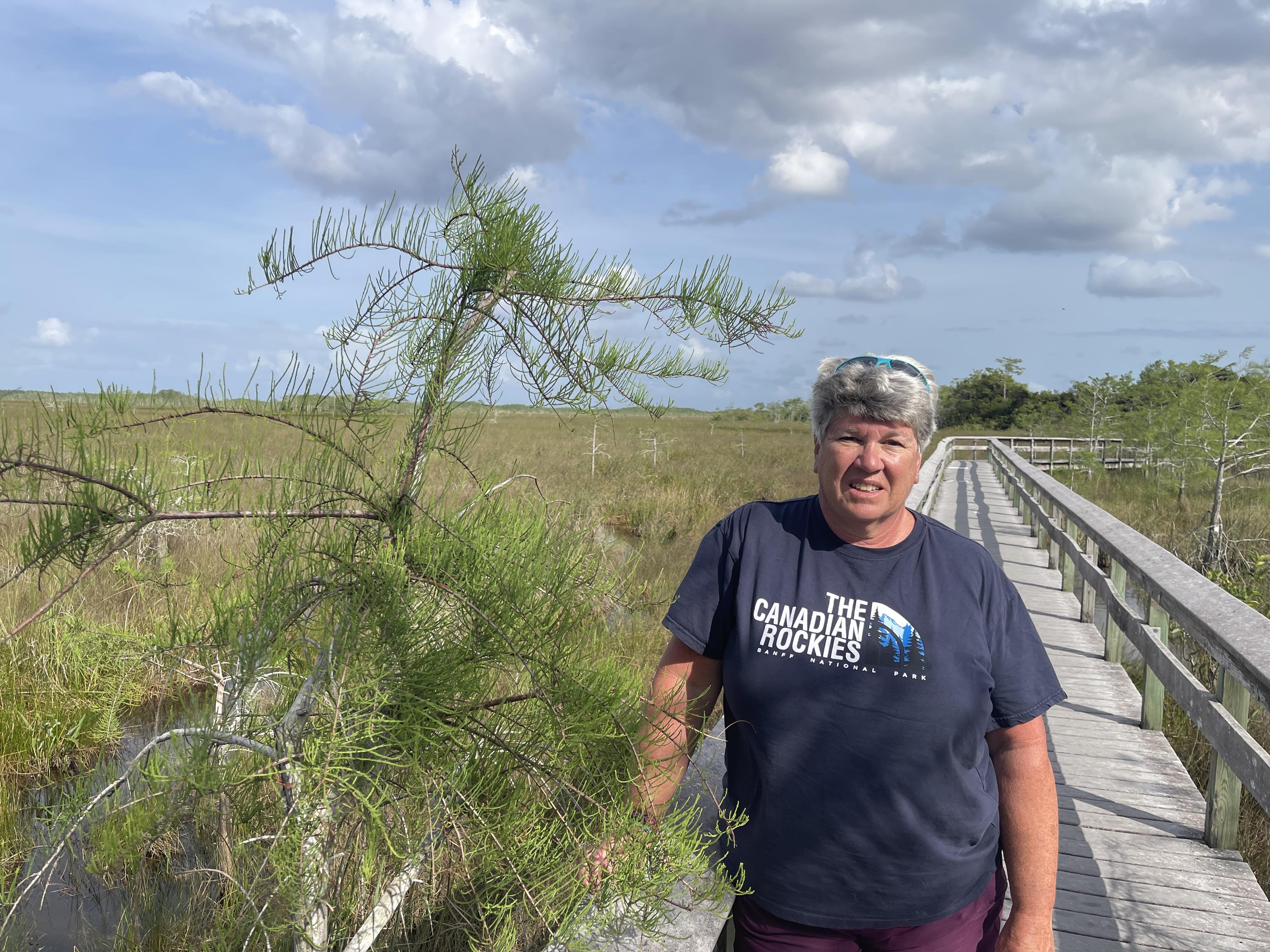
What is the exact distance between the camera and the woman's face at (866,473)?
189 cm

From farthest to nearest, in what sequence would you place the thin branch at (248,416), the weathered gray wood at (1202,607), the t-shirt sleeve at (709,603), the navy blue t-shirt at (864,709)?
the weathered gray wood at (1202,607) < the t-shirt sleeve at (709,603) < the navy blue t-shirt at (864,709) < the thin branch at (248,416)

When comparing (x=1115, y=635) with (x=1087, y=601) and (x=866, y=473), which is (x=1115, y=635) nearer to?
(x=1087, y=601)

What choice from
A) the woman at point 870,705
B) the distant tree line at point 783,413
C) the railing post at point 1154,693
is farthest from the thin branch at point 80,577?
the distant tree line at point 783,413

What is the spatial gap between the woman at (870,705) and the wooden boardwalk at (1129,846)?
1.10 metres

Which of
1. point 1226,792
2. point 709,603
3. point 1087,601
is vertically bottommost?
point 1226,792

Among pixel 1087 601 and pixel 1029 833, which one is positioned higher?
pixel 1029 833

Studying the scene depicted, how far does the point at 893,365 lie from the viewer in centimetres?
199

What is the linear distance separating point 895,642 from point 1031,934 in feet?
2.51

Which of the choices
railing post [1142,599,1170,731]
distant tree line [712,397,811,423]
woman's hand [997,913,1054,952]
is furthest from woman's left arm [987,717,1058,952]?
distant tree line [712,397,811,423]

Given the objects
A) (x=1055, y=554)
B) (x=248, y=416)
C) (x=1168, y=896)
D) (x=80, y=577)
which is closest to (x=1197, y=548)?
(x=1055, y=554)

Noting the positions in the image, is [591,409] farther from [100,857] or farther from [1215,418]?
[1215,418]

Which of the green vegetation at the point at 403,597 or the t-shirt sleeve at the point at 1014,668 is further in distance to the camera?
the t-shirt sleeve at the point at 1014,668

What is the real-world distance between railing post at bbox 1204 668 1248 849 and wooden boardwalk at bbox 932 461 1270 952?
0.06 meters

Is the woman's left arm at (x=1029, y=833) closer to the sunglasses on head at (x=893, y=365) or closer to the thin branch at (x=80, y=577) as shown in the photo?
the sunglasses on head at (x=893, y=365)
